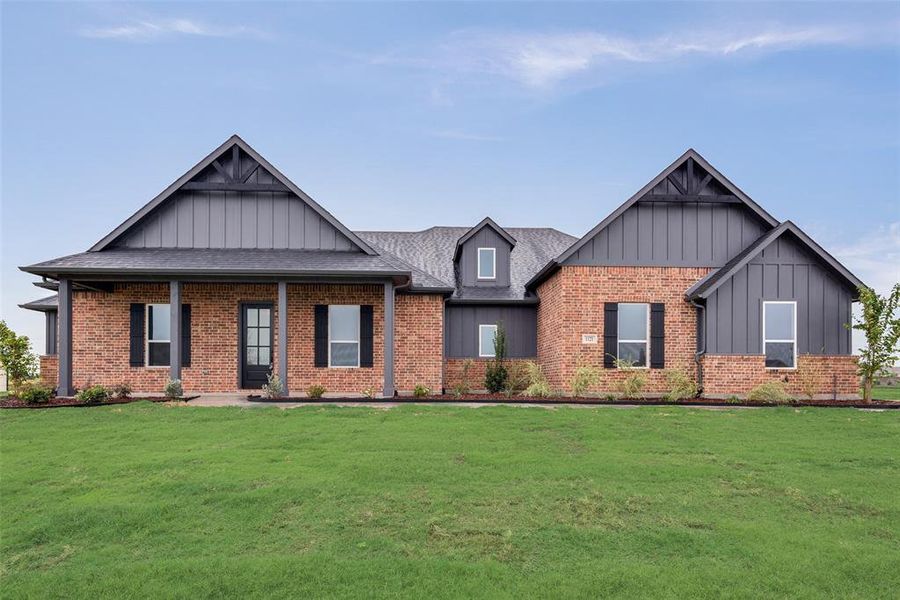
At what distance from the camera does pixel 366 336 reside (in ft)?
60.6

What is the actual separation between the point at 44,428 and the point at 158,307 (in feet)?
21.9

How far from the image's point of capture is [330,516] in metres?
6.46

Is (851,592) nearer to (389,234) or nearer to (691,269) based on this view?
(691,269)

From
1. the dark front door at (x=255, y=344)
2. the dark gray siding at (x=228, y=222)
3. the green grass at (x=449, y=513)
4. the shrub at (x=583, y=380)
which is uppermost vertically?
the dark gray siding at (x=228, y=222)

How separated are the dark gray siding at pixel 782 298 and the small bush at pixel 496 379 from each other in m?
5.48

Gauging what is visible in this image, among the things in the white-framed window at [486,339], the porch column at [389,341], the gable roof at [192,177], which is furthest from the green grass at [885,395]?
the gable roof at [192,177]

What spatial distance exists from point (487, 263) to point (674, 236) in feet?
21.4

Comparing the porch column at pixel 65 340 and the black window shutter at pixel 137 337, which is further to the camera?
the black window shutter at pixel 137 337

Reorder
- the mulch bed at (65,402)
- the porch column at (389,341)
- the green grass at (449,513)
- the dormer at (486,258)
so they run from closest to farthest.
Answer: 1. the green grass at (449,513)
2. the mulch bed at (65,402)
3. the porch column at (389,341)
4. the dormer at (486,258)

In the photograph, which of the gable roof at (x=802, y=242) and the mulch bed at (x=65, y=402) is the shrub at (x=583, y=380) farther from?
the mulch bed at (x=65, y=402)

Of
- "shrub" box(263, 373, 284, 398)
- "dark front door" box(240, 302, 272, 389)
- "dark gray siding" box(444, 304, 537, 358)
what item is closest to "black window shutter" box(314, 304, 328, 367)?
"dark front door" box(240, 302, 272, 389)

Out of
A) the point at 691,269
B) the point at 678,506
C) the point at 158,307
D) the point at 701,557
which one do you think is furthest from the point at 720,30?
the point at 158,307

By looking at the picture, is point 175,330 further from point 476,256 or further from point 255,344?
point 476,256

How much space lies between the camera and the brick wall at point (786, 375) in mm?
16906
